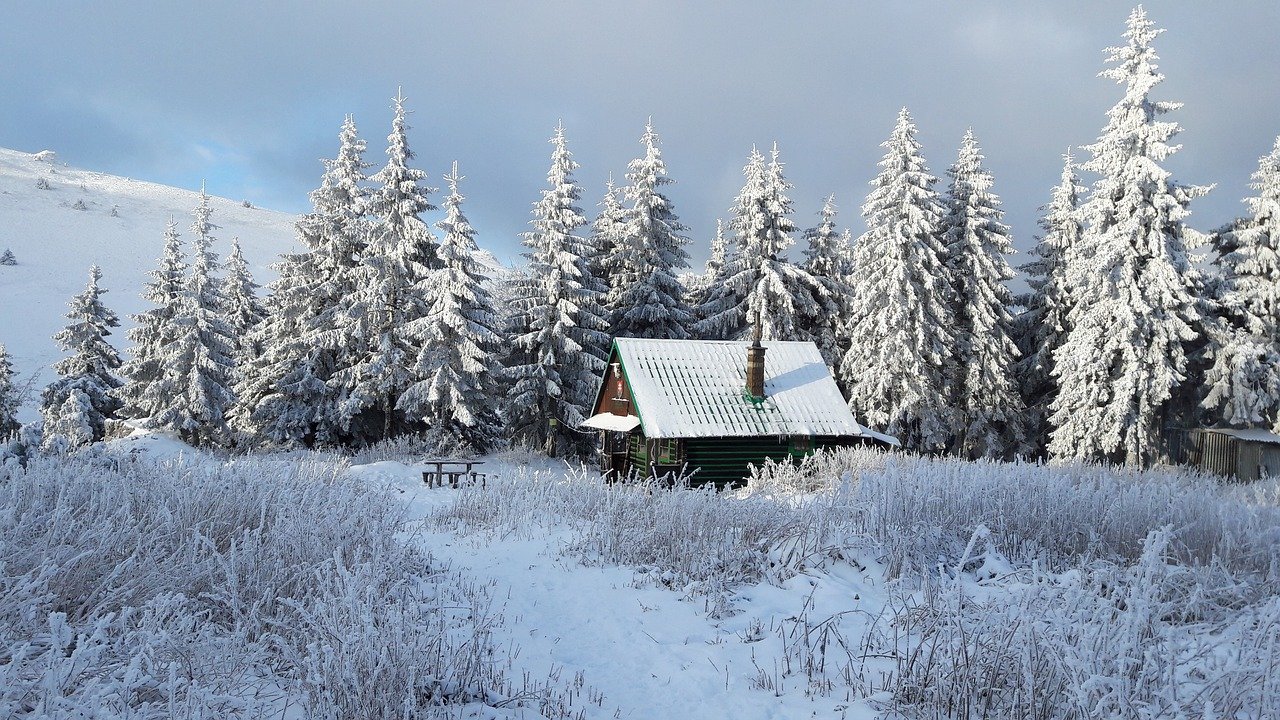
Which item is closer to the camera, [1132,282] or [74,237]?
[1132,282]

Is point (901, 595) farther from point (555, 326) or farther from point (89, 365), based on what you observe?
point (89, 365)

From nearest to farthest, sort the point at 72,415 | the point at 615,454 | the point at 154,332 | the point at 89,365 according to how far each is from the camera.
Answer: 1. the point at 615,454
2. the point at 72,415
3. the point at 154,332
4. the point at 89,365

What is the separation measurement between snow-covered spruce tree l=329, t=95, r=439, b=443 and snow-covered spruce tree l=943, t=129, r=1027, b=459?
20209 mm

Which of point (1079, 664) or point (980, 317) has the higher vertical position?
point (980, 317)

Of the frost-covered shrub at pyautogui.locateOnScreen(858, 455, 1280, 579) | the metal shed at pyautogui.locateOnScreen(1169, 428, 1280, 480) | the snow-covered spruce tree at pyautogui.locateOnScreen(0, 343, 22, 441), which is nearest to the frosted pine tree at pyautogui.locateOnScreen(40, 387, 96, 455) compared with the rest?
the snow-covered spruce tree at pyautogui.locateOnScreen(0, 343, 22, 441)

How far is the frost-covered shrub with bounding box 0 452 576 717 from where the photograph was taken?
10.3ft

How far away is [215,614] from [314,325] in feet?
69.5

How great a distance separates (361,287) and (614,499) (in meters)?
18.0

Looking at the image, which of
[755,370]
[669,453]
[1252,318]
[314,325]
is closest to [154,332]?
[314,325]

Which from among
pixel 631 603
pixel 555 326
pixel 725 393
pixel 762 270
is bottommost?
pixel 631 603

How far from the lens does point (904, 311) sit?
2430 centimetres

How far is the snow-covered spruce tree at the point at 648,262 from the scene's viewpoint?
27.0m

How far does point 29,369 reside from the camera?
38.3 m

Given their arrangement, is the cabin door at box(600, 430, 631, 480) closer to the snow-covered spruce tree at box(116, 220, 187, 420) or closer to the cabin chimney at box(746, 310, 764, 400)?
the cabin chimney at box(746, 310, 764, 400)
